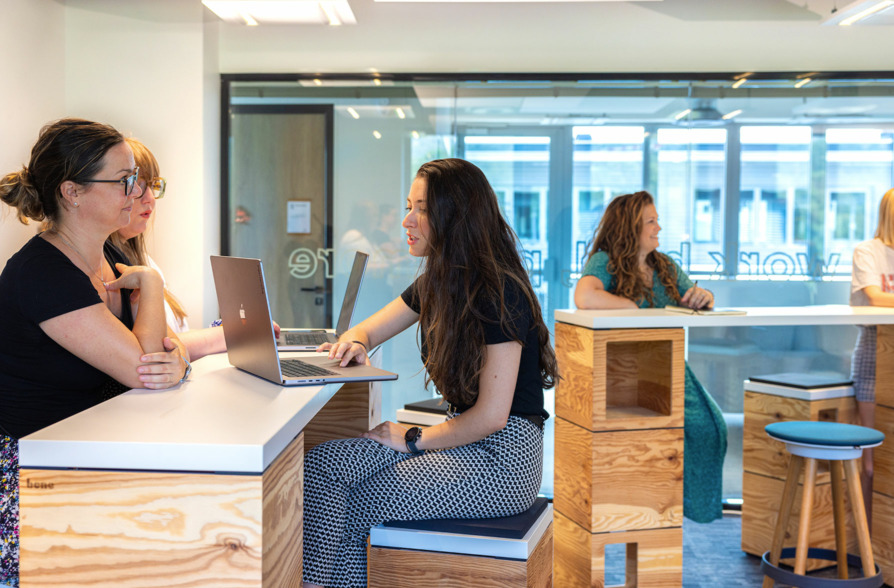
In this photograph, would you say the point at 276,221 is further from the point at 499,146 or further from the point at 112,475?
the point at 112,475

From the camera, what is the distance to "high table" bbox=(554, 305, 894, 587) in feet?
9.20

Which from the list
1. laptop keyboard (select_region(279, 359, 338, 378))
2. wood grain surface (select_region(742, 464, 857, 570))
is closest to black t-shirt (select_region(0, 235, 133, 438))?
laptop keyboard (select_region(279, 359, 338, 378))

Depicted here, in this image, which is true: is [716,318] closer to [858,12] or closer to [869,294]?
[869,294]

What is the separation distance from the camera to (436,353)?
200 cm

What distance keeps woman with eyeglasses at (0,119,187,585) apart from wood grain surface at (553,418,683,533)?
1586mm

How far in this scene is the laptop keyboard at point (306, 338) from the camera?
8.15 ft

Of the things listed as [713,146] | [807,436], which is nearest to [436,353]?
[807,436]

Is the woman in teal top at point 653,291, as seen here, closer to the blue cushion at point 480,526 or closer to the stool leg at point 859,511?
the stool leg at point 859,511

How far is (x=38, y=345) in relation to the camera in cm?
170

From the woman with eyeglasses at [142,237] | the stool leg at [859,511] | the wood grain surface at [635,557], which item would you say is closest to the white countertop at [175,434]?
the woman with eyeglasses at [142,237]

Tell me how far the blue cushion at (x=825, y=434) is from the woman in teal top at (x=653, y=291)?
48 cm

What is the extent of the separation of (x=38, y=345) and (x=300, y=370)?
0.56m

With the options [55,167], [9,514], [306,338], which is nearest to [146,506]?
[9,514]

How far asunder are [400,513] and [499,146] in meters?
3.13
